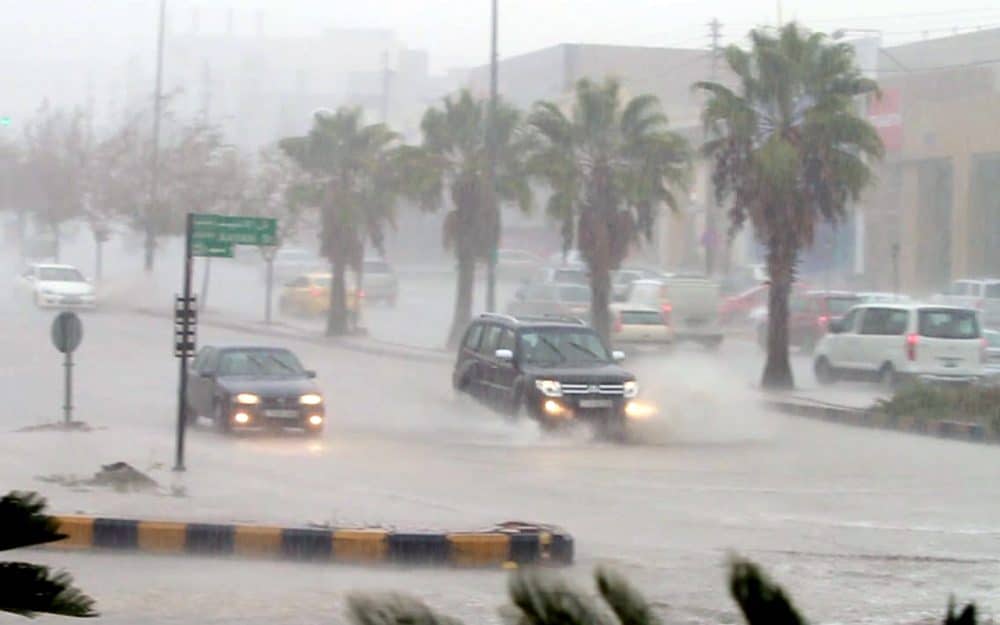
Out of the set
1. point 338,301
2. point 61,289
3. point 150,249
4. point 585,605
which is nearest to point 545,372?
point 585,605

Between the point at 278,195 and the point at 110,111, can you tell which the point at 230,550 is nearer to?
the point at 278,195

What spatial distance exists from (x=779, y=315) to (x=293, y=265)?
4583cm

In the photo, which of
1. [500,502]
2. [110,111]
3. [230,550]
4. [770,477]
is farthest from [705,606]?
[110,111]

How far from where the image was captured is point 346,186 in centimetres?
4869

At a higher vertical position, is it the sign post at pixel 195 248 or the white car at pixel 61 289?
the sign post at pixel 195 248

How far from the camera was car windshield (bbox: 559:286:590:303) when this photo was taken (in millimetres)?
49250

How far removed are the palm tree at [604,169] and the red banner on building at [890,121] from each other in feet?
97.0

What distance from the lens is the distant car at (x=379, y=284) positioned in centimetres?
6525

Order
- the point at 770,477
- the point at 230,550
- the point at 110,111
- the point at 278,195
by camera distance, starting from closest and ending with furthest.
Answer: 1. the point at 230,550
2. the point at 770,477
3. the point at 278,195
4. the point at 110,111

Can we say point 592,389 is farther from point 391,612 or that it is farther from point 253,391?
point 391,612

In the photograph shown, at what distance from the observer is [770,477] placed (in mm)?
19922

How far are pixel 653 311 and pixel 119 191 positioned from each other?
33363 millimetres

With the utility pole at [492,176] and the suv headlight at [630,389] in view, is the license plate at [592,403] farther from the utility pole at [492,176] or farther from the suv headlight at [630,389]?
the utility pole at [492,176]

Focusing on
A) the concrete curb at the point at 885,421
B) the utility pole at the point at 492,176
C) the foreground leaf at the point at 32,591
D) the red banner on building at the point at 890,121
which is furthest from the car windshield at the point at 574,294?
the foreground leaf at the point at 32,591
